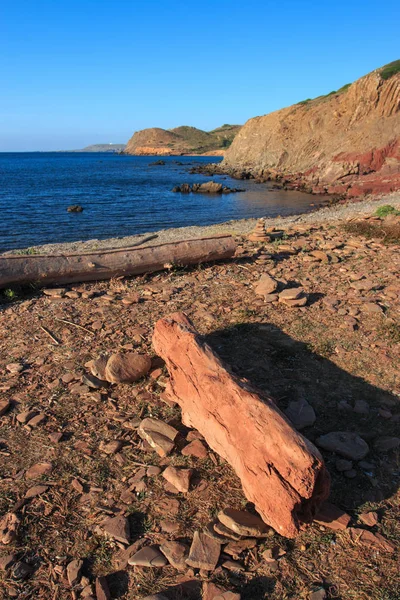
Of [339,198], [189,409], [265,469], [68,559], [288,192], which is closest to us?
[68,559]

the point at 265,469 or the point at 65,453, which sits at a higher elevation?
the point at 265,469

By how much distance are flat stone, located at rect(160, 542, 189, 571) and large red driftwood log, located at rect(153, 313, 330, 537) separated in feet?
1.88

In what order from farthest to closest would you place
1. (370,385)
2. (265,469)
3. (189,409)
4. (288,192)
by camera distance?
(288,192) → (370,385) → (189,409) → (265,469)

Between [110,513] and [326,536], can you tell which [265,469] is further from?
[110,513]

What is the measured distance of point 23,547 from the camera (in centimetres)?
277

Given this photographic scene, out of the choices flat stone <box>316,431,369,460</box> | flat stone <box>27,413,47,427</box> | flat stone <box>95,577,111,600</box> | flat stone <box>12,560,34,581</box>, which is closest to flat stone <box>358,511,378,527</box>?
flat stone <box>316,431,369,460</box>

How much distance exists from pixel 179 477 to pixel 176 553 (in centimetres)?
62

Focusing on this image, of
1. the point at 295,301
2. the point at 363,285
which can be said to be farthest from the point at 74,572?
the point at 363,285

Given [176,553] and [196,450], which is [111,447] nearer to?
[196,450]

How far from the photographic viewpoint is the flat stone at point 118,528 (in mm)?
2811

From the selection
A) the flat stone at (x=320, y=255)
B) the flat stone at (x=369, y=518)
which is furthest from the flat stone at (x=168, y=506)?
the flat stone at (x=320, y=255)

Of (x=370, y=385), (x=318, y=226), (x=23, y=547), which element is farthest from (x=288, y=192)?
(x=23, y=547)

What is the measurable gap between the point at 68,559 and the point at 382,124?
43.4 metres

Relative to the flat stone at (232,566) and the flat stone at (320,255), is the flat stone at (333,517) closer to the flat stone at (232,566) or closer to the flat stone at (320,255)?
the flat stone at (232,566)
